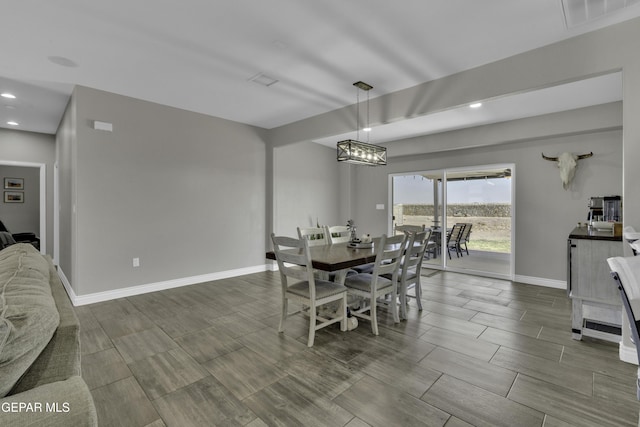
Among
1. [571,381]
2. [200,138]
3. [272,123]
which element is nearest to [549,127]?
[571,381]

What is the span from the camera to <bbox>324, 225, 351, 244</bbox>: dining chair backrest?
402 centimetres

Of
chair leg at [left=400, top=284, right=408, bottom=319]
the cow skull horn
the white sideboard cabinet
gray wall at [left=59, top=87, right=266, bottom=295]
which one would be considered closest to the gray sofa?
A: chair leg at [left=400, top=284, right=408, bottom=319]

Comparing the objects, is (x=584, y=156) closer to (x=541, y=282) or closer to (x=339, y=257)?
(x=541, y=282)

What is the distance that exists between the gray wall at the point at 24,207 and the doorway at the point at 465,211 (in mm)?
8571

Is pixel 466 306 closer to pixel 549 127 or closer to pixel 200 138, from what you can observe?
pixel 549 127

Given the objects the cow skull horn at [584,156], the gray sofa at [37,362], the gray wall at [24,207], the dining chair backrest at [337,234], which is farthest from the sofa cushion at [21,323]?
the gray wall at [24,207]

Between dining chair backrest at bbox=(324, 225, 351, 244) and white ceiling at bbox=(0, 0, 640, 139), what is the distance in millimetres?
1763

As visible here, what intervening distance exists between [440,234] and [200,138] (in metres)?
4.76

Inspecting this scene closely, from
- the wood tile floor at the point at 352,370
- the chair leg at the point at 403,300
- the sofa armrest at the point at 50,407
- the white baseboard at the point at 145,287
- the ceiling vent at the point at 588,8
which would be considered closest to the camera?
the sofa armrest at the point at 50,407

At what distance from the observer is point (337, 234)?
13.9 feet

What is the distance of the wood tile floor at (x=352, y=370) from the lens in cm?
176

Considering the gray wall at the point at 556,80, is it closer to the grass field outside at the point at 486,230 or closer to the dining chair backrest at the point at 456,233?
the grass field outside at the point at 486,230

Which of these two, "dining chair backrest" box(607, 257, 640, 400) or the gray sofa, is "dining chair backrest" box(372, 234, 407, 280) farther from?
the gray sofa

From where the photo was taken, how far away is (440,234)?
5898mm
